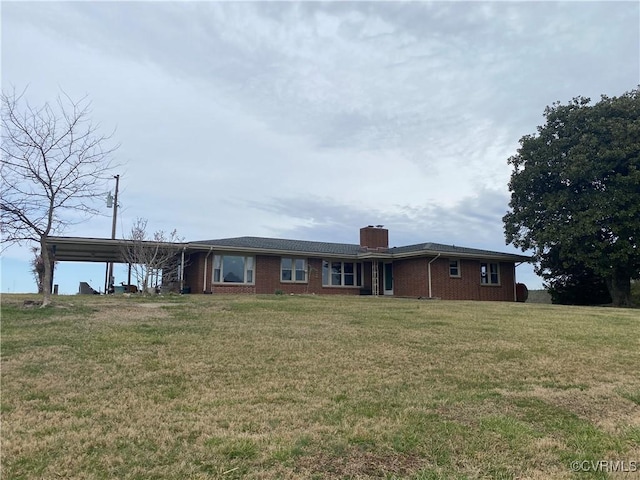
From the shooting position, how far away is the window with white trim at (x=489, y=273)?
25.7 metres

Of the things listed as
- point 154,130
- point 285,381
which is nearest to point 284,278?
point 154,130

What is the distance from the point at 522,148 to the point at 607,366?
19.6 metres

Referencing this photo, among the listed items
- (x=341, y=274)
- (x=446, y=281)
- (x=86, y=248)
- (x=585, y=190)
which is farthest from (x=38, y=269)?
(x=585, y=190)

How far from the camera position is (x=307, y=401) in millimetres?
5344

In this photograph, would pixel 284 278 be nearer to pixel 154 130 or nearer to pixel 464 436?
pixel 154 130

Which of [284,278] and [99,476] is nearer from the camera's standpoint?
[99,476]

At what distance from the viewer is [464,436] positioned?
14.4 ft

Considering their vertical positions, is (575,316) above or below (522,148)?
below

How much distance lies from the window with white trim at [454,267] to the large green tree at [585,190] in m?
3.10

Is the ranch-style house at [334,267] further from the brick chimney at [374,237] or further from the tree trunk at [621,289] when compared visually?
the tree trunk at [621,289]

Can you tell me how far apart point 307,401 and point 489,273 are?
22.6m

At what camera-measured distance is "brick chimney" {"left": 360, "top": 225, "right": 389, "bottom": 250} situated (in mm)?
26688

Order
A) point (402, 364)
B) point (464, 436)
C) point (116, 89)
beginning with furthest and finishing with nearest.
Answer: point (116, 89), point (402, 364), point (464, 436)

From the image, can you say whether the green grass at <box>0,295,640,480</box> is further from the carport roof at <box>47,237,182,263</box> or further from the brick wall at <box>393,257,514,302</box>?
the brick wall at <box>393,257,514,302</box>
